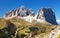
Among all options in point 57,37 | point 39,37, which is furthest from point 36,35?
point 57,37

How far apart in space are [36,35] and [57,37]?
1965 centimetres

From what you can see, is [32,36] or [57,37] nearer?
[57,37]

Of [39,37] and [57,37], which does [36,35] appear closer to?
[39,37]

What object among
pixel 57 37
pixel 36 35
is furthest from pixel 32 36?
pixel 57 37

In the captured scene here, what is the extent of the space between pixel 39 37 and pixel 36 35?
1.89 meters

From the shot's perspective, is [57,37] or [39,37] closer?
[57,37]

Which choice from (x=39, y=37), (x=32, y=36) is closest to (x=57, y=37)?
(x=39, y=37)

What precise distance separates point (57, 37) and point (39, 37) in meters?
17.9

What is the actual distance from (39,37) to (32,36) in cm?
383

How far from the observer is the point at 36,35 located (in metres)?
55.3

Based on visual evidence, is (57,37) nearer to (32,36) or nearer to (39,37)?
(39,37)

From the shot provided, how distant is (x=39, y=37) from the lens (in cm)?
5366
